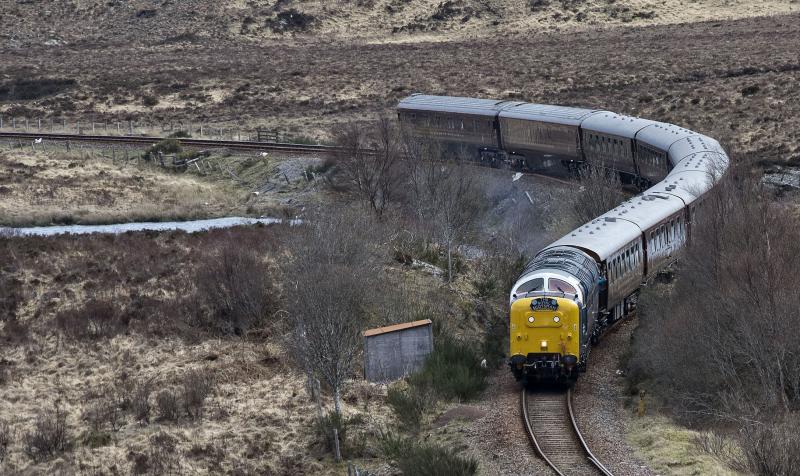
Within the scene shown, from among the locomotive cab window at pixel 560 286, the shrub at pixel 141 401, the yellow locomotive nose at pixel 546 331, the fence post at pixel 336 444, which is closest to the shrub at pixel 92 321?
the shrub at pixel 141 401

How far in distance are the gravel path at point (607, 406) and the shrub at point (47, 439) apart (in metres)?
11.1

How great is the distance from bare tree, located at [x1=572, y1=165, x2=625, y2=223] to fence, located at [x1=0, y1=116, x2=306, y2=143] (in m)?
30.3

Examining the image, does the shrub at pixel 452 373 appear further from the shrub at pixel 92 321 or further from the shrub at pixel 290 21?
the shrub at pixel 290 21

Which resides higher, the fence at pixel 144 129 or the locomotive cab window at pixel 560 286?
the locomotive cab window at pixel 560 286

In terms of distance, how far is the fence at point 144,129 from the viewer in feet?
233

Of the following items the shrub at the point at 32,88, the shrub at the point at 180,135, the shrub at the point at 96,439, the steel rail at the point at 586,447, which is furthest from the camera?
the shrub at the point at 32,88

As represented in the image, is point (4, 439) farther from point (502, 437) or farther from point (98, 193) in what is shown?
point (98, 193)

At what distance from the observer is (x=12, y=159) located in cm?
6594

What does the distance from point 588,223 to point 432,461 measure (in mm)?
12554

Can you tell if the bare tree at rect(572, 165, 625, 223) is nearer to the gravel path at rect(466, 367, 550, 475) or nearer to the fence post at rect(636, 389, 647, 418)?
the gravel path at rect(466, 367, 550, 475)

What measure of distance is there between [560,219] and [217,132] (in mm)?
35562

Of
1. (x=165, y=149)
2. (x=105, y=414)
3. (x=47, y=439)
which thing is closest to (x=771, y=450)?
(x=47, y=439)

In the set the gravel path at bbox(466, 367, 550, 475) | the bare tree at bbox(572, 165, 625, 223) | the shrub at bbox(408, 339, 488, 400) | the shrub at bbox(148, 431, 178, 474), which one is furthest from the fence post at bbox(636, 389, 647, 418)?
the bare tree at bbox(572, 165, 625, 223)

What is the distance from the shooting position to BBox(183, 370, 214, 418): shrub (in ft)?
91.5
